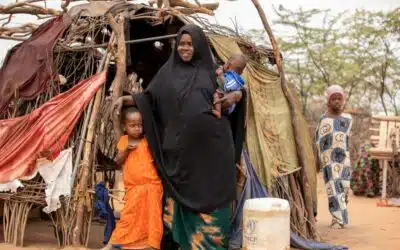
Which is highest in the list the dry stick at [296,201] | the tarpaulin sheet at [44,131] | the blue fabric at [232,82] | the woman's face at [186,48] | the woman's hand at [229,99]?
the woman's face at [186,48]

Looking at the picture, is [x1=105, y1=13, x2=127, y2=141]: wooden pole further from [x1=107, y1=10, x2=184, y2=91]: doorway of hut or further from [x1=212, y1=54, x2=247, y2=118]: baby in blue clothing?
[x1=107, y1=10, x2=184, y2=91]: doorway of hut

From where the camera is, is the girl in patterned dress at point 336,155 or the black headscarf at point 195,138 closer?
the black headscarf at point 195,138

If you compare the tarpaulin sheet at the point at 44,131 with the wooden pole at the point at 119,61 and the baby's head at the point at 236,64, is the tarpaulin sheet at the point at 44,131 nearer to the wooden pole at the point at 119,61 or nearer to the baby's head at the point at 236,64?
the wooden pole at the point at 119,61

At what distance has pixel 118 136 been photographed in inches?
219

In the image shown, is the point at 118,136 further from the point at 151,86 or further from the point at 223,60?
the point at 223,60

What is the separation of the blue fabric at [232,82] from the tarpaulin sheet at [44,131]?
1.40 meters

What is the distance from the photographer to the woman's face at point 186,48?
16.6 feet

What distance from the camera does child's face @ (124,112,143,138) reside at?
17.6 ft

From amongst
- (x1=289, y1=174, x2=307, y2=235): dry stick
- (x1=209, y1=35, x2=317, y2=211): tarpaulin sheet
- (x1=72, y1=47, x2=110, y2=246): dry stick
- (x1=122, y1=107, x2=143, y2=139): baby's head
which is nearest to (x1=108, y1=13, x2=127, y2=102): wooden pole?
(x1=72, y1=47, x2=110, y2=246): dry stick

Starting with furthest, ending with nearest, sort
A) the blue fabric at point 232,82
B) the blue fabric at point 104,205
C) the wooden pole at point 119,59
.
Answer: the wooden pole at point 119,59, the blue fabric at point 104,205, the blue fabric at point 232,82

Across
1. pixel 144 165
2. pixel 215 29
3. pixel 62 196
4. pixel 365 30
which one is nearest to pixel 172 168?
pixel 144 165

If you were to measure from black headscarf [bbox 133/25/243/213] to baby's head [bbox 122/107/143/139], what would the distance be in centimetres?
25

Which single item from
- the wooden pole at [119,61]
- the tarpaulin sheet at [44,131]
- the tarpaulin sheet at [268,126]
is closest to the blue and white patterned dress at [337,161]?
the tarpaulin sheet at [268,126]

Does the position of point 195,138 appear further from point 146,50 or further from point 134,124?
point 146,50
